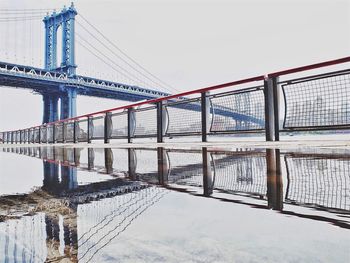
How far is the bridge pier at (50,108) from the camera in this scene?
49.7 meters

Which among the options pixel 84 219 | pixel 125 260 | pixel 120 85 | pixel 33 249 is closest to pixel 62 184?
pixel 84 219

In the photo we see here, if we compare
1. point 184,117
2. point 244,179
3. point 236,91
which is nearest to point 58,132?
point 184,117

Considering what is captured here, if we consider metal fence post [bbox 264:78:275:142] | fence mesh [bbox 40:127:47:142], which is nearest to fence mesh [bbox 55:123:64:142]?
fence mesh [bbox 40:127:47:142]

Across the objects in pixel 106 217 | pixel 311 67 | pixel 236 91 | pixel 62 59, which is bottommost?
pixel 106 217

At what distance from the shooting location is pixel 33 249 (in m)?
0.79

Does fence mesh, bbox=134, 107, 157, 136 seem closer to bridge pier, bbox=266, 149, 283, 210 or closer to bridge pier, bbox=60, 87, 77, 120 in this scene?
bridge pier, bbox=266, 149, 283, 210

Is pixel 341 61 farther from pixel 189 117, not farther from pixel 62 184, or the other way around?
pixel 62 184

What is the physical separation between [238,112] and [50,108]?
50.0 meters

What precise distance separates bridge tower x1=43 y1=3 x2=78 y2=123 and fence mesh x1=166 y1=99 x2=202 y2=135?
41171mm

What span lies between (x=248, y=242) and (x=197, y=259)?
0.18m

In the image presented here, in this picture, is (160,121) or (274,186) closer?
(274,186)

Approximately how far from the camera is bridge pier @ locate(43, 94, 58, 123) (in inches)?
1958

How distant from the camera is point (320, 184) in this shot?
1.76m

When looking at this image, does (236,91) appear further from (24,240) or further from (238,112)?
(24,240)
